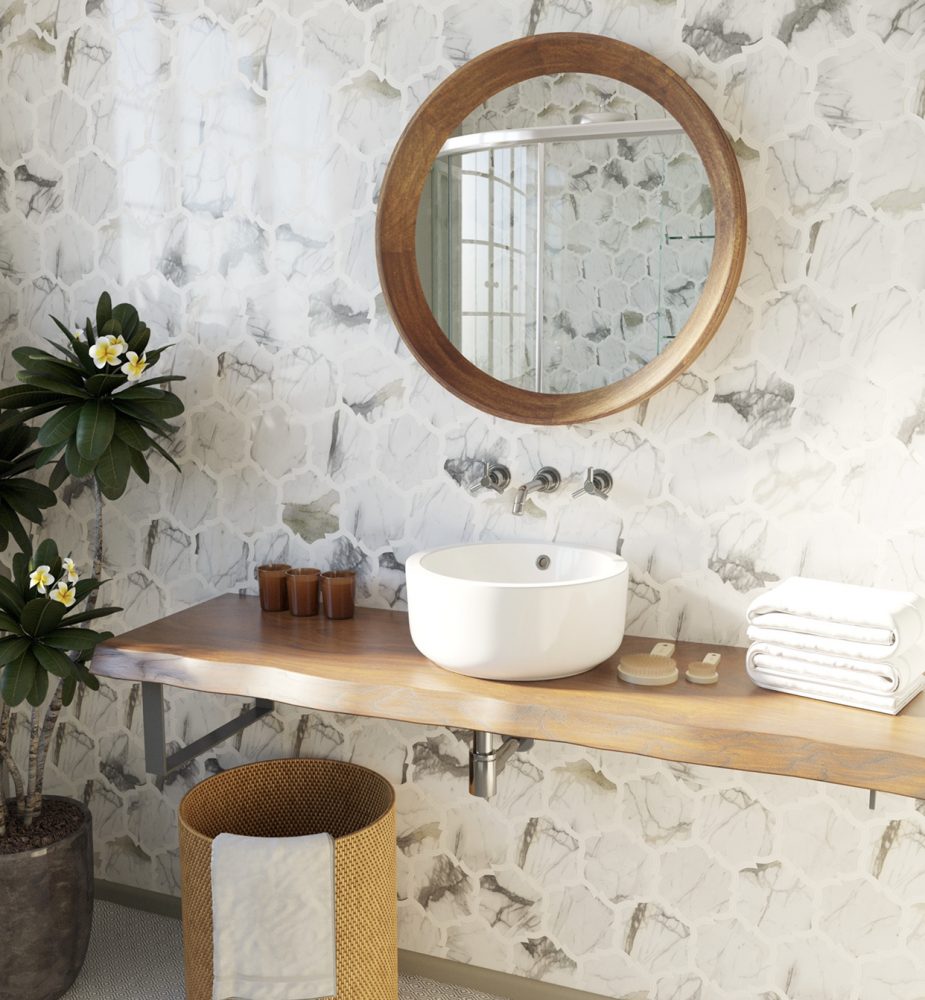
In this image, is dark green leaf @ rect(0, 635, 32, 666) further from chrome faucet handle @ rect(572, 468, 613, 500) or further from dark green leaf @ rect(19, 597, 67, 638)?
chrome faucet handle @ rect(572, 468, 613, 500)

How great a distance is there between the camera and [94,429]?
6.59 ft

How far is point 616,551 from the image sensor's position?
197 centimetres

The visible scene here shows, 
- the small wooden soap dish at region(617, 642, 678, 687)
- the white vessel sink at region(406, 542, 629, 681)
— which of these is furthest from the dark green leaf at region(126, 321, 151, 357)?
the small wooden soap dish at region(617, 642, 678, 687)

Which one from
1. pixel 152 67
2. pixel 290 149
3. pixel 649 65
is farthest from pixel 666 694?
pixel 152 67

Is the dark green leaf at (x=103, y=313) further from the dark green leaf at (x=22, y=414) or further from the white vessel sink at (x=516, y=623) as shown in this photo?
the white vessel sink at (x=516, y=623)

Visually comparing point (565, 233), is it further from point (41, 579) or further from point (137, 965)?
point (137, 965)

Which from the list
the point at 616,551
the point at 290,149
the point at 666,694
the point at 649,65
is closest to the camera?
the point at 666,694

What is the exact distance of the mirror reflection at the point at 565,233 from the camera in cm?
183

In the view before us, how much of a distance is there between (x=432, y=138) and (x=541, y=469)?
0.69 meters

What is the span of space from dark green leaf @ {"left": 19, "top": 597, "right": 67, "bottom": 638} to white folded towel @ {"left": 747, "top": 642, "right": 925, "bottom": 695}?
1.33 meters

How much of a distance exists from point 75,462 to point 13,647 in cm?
38

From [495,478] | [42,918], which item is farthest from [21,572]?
[495,478]

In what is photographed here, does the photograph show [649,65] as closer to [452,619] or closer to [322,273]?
[322,273]

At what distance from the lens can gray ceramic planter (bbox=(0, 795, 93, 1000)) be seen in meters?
2.14
